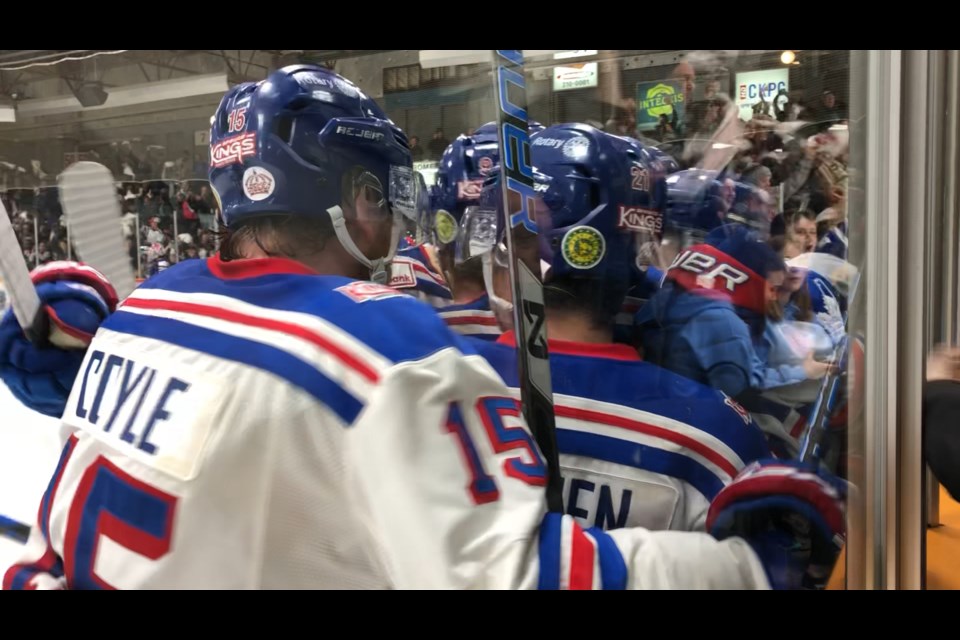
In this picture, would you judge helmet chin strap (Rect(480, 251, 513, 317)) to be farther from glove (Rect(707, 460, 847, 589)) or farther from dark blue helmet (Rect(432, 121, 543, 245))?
glove (Rect(707, 460, 847, 589))

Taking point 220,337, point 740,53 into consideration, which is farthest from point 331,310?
point 740,53

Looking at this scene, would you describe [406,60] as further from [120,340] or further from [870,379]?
[870,379]

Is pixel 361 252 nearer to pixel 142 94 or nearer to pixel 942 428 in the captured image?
pixel 142 94

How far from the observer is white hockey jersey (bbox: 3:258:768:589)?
852 millimetres

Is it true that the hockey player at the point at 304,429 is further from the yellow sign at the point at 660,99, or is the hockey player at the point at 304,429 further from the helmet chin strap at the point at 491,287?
the yellow sign at the point at 660,99

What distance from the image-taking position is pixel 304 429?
89 cm

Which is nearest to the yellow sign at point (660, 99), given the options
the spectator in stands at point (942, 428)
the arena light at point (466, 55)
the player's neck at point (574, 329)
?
the arena light at point (466, 55)

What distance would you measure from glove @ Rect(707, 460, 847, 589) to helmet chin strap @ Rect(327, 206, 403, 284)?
1.87 feet

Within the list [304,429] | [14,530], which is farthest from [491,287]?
[14,530]

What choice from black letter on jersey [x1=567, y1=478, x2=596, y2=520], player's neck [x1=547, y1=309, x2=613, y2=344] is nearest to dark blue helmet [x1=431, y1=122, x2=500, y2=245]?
player's neck [x1=547, y1=309, x2=613, y2=344]

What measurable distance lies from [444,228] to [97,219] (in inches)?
20.9

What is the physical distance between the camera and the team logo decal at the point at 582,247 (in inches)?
46.9

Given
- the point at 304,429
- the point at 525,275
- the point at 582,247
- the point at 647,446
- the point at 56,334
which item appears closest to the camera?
the point at 304,429

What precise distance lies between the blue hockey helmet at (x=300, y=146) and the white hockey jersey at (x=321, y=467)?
106 mm
